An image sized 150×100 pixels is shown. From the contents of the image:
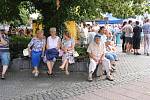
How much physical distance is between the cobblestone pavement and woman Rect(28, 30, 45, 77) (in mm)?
316

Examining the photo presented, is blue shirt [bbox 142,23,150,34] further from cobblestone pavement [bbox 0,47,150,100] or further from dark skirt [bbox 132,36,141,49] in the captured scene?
cobblestone pavement [bbox 0,47,150,100]

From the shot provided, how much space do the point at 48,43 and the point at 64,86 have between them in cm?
205

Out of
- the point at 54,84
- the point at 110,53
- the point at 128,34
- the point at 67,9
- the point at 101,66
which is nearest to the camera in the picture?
the point at 54,84

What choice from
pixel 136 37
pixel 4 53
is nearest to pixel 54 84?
pixel 4 53

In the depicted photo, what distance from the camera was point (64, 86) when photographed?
35.1 feet

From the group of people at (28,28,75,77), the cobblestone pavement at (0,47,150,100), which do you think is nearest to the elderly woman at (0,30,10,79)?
the cobblestone pavement at (0,47,150,100)

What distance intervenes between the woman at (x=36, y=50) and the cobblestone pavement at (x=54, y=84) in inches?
12.4

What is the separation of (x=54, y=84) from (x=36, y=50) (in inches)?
66.8

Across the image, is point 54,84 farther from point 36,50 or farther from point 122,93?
point 122,93

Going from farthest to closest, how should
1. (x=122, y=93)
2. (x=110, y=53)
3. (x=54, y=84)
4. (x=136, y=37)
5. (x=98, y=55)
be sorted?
(x=136, y=37) < (x=110, y=53) < (x=98, y=55) < (x=54, y=84) < (x=122, y=93)

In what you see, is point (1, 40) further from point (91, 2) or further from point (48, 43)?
point (91, 2)

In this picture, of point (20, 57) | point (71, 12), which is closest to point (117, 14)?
point (71, 12)

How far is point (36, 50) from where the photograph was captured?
1227 cm

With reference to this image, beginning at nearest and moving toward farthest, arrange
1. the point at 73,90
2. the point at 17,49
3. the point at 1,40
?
the point at 73,90 → the point at 1,40 → the point at 17,49
